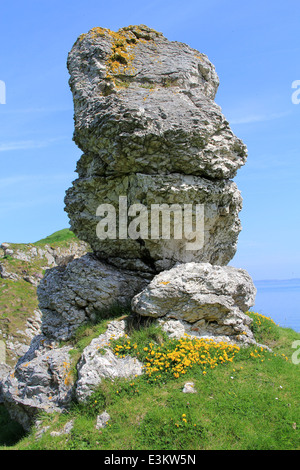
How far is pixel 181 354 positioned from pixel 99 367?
225cm

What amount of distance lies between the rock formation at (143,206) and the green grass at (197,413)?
1.16 metres

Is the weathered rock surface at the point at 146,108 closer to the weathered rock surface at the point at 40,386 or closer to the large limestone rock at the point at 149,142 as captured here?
the large limestone rock at the point at 149,142

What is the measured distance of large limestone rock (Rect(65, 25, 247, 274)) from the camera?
39.7 ft

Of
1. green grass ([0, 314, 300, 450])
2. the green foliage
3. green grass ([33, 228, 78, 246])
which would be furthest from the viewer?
green grass ([33, 228, 78, 246])

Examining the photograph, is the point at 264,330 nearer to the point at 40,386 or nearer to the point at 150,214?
the point at 150,214

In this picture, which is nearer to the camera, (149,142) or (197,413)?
(197,413)

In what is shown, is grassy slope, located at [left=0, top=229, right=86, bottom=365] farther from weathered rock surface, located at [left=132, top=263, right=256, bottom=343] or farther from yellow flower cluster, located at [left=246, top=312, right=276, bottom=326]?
weathered rock surface, located at [left=132, top=263, right=256, bottom=343]

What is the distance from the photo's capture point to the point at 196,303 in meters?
11.2

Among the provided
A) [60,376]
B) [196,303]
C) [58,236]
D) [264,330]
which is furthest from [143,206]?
[58,236]

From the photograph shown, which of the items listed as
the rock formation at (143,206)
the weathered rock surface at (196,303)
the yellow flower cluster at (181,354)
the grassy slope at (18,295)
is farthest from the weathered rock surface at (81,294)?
the grassy slope at (18,295)

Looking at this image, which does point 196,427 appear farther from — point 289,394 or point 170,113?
point 170,113

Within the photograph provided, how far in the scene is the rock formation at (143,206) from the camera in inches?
443

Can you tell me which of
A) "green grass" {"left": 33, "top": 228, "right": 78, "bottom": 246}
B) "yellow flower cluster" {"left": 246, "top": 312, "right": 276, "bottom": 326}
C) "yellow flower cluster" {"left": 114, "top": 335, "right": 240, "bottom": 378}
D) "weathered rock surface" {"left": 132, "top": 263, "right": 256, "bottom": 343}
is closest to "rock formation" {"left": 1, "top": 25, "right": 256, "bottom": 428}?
"weathered rock surface" {"left": 132, "top": 263, "right": 256, "bottom": 343}

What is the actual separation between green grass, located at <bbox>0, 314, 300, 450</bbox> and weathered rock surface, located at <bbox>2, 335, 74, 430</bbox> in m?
0.51
